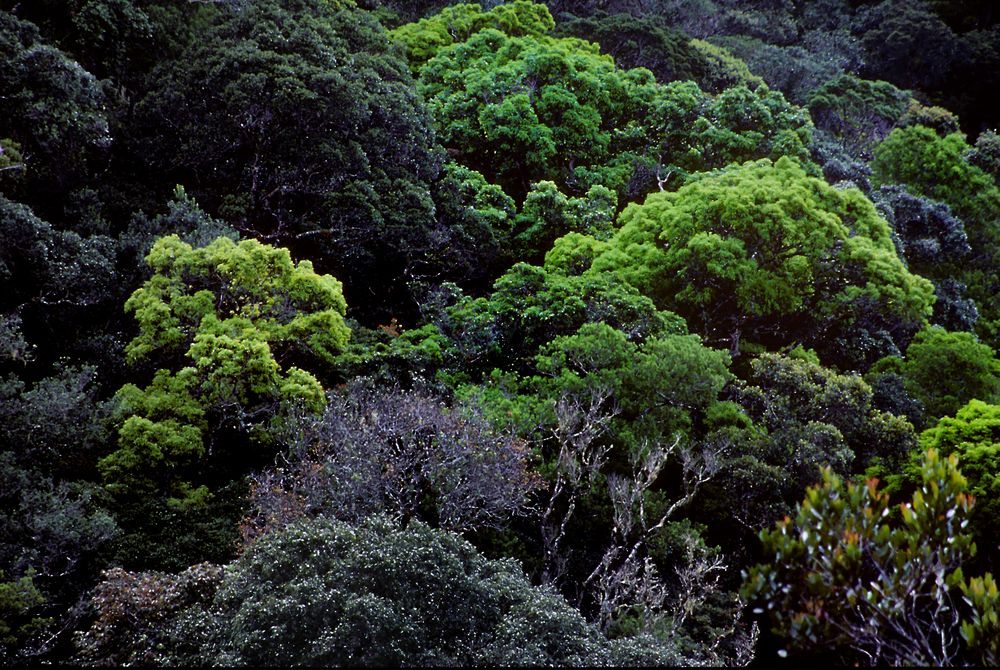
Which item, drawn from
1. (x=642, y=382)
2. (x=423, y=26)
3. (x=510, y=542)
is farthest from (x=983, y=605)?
(x=423, y=26)

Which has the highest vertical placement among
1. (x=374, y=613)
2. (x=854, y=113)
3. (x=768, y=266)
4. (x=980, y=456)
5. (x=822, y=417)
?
(x=854, y=113)

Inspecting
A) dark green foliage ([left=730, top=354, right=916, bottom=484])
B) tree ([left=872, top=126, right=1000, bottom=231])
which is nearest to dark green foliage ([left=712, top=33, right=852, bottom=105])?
tree ([left=872, top=126, right=1000, bottom=231])

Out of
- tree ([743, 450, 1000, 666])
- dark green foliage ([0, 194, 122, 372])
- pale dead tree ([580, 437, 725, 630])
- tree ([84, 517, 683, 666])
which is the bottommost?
pale dead tree ([580, 437, 725, 630])

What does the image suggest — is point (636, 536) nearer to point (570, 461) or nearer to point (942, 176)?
point (570, 461)

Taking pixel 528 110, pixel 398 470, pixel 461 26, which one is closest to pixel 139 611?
pixel 398 470

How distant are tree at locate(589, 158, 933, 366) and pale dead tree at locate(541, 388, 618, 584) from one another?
205 inches

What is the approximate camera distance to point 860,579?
28.7 ft

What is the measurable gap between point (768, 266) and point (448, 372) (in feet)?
28.1

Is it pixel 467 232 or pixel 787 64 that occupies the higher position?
pixel 787 64

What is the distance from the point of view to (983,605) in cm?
834

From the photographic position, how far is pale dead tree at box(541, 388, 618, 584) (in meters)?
15.0

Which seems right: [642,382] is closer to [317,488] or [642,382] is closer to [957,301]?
[317,488]

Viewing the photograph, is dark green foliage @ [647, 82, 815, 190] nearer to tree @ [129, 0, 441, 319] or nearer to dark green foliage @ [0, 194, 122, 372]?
tree @ [129, 0, 441, 319]

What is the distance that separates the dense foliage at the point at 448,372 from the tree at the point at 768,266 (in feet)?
0.33
